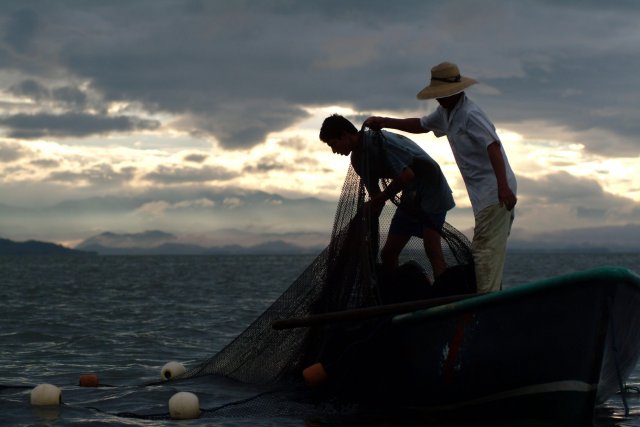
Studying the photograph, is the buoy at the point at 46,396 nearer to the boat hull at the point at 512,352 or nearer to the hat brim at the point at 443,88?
the boat hull at the point at 512,352

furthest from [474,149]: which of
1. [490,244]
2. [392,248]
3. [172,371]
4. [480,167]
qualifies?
[172,371]

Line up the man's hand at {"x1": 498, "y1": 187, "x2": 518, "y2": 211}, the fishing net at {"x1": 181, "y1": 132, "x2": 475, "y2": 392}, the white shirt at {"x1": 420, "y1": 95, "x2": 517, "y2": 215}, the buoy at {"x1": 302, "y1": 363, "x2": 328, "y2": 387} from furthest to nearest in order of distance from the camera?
1. the fishing net at {"x1": 181, "y1": 132, "x2": 475, "y2": 392}
2. the buoy at {"x1": 302, "y1": 363, "x2": 328, "y2": 387}
3. the white shirt at {"x1": 420, "y1": 95, "x2": 517, "y2": 215}
4. the man's hand at {"x1": 498, "y1": 187, "x2": 518, "y2": 211}

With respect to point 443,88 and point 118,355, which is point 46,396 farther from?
point 118,355

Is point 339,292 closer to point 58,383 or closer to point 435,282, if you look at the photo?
point 435,282

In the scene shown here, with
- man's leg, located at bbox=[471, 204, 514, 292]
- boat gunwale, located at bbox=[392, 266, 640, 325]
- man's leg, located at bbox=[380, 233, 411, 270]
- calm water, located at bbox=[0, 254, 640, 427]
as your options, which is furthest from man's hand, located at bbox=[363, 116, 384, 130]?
calm water, located at bbox=[0, 254, 640, 427]

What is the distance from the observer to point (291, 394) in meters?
8.35

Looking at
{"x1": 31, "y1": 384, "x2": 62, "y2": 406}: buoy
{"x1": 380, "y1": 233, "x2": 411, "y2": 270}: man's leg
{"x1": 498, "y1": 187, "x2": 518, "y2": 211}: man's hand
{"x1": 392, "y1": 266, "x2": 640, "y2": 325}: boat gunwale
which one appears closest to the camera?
{"x1": 392, "y1": 266, "x2": 640, "y2": 325}: boat gunwale

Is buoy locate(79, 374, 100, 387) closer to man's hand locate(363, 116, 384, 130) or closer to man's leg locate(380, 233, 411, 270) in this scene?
man's leg locate(380, 233, 411, 270)

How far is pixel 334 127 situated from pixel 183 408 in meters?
2.72

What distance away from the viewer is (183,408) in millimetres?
7973

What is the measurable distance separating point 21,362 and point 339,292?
6.12m

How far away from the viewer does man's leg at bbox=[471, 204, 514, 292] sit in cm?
732

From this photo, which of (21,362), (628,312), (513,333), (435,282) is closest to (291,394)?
(435,282)

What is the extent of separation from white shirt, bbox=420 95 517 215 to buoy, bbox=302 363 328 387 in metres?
1.78
